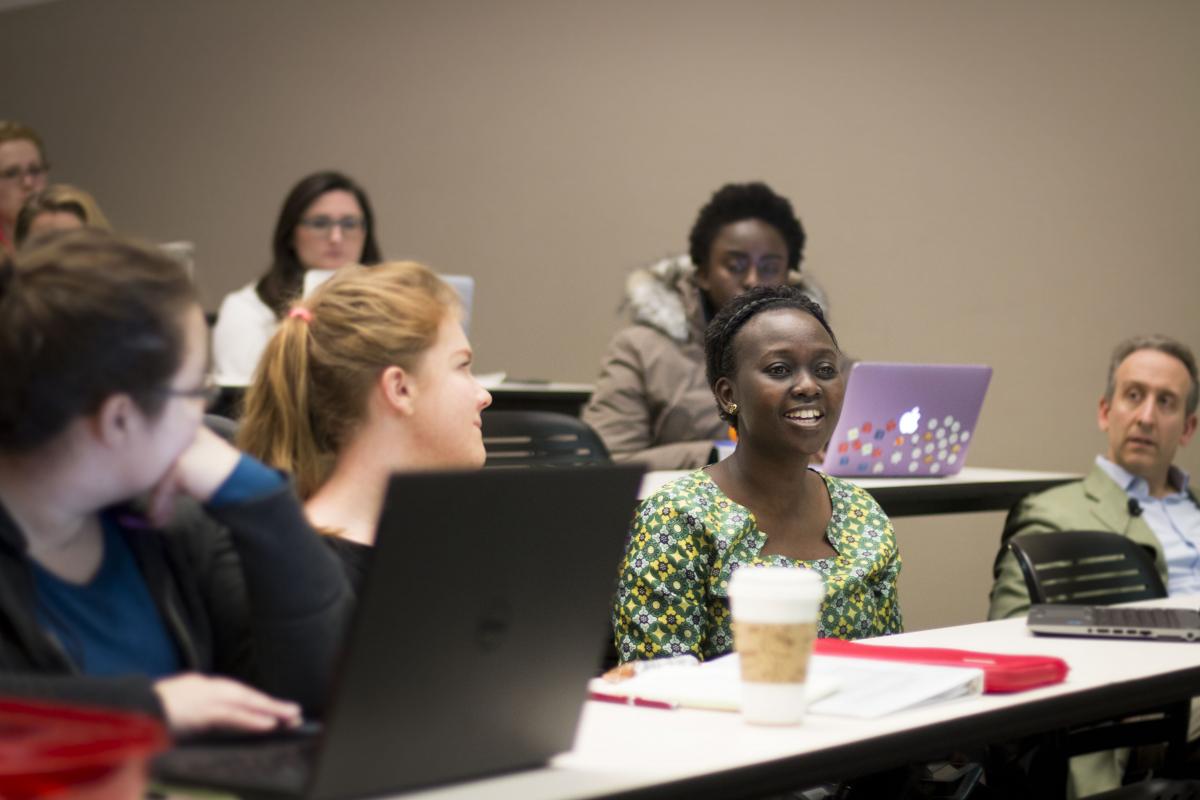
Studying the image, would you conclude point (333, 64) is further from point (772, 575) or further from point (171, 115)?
point (772, 575)

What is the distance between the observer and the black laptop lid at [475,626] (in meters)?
1.06

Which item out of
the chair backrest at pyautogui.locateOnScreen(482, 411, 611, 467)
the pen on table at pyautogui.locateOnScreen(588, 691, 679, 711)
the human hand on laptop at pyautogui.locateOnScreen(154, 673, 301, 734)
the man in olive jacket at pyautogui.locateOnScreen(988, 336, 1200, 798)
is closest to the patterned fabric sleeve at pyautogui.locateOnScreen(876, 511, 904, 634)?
the pen on table at pyautogui.locateOnScreen(588, 691, 679, 711)

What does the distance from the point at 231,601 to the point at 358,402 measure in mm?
348

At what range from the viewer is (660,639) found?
81.2 inches

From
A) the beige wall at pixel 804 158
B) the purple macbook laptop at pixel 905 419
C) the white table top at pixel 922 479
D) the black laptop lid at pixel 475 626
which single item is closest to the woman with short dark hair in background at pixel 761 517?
the white table top at pixel 922 479

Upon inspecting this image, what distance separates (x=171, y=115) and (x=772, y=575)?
7.06m

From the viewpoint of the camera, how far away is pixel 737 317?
233 cm

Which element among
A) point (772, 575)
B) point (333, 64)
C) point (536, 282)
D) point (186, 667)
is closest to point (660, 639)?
point (772, 575)

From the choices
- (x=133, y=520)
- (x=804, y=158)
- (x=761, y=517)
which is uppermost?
(x=804, y=158)

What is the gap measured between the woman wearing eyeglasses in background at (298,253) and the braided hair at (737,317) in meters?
2.38

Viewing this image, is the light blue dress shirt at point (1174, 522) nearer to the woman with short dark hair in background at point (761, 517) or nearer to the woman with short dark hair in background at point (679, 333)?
the woman with short dark hair in background at point (679, 333)

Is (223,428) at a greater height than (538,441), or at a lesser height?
greater

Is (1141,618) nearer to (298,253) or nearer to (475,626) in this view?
(475,626)

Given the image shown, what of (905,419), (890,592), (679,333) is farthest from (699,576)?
(679,333)
